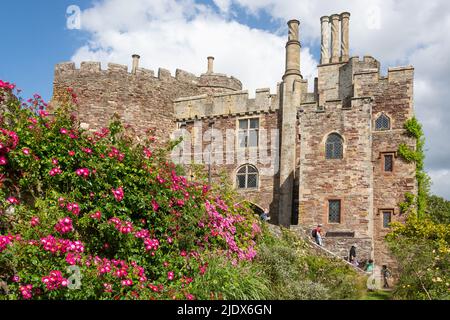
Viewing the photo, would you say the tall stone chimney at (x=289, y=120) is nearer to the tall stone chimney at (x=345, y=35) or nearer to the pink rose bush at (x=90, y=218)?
the tall stone chimney at (x=345, y=35)

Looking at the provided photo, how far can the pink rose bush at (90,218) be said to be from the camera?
8039 mm

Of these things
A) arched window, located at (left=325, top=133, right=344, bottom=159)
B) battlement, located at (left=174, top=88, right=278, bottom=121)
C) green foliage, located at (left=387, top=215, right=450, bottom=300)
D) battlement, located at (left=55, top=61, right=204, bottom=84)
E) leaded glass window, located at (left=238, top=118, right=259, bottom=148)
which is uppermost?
battlement, located at (left=55, top=61, right=204, bottom=84)

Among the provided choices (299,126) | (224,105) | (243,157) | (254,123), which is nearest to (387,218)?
(299,126)

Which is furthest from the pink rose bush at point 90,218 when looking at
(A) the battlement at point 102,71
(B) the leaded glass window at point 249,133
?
(A) the battlement at point 102,71

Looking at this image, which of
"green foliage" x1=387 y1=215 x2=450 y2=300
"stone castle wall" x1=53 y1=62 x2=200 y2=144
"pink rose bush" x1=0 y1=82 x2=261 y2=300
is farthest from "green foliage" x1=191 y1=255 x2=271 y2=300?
"stone castle wall" x1=53 y1=62 x2=200 y2=144

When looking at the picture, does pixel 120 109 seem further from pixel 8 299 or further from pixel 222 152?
pixel 8 299

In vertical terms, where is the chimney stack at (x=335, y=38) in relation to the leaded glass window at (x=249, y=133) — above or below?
above

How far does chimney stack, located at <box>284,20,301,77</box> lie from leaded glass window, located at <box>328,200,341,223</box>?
7.90 m

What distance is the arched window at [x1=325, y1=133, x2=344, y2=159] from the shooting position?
23703mm

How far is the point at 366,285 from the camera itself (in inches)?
594

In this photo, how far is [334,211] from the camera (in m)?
23.4

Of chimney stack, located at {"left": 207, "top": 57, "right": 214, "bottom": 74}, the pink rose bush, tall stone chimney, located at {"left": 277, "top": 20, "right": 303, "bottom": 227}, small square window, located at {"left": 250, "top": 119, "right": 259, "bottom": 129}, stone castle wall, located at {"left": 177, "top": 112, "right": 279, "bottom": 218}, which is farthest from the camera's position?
chimney stack, located at {"left": 207, "top": 57, "right": 214, "bottom": 74}

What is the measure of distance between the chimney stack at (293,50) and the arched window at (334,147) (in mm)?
5273

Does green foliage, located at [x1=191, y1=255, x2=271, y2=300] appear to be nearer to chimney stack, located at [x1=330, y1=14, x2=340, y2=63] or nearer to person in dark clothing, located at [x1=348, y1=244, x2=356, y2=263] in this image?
person in dark clothing, located at [x1=348, y1=244, x2=356, y2=263]
